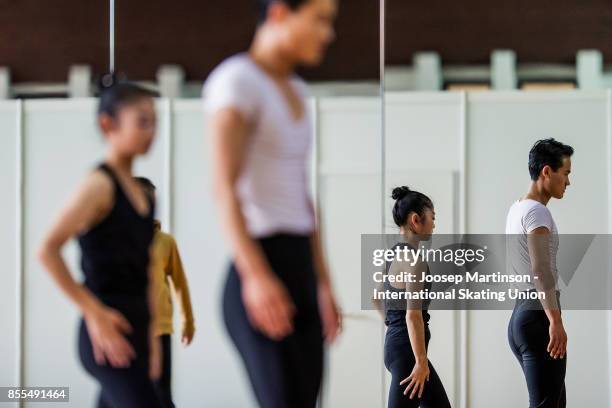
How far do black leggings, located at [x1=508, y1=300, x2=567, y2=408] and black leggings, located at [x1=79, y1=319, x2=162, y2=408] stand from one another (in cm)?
176

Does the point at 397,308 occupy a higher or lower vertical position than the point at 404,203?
lower

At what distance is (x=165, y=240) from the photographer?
3.38 m

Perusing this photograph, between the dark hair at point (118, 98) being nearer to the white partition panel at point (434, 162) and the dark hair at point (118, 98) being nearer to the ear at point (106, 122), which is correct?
the ear at point (106, 122)

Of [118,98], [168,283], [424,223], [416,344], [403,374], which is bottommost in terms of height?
[403,374]

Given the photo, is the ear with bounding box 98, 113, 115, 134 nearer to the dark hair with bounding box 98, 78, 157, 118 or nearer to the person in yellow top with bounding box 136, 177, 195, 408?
the dark hair with bounding box 98, 78, 157, 118

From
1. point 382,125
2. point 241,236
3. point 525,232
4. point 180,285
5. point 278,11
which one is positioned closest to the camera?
point 241,236

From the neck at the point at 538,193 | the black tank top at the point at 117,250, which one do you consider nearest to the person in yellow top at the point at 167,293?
the black tank top at the point at 117,250

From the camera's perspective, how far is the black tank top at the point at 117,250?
1.94 meters

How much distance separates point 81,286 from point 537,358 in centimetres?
197

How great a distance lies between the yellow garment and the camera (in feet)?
10.5

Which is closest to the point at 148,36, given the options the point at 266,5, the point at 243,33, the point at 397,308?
the point at 243,33

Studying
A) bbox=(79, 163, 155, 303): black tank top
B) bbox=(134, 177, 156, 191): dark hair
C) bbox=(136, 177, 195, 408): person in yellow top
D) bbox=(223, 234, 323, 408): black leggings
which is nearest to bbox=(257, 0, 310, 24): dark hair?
bbox=(223, 234, 323, 408): black leggings

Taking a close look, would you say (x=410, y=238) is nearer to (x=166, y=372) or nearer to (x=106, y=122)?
(x=166, y=372)

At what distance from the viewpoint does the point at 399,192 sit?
377cm
